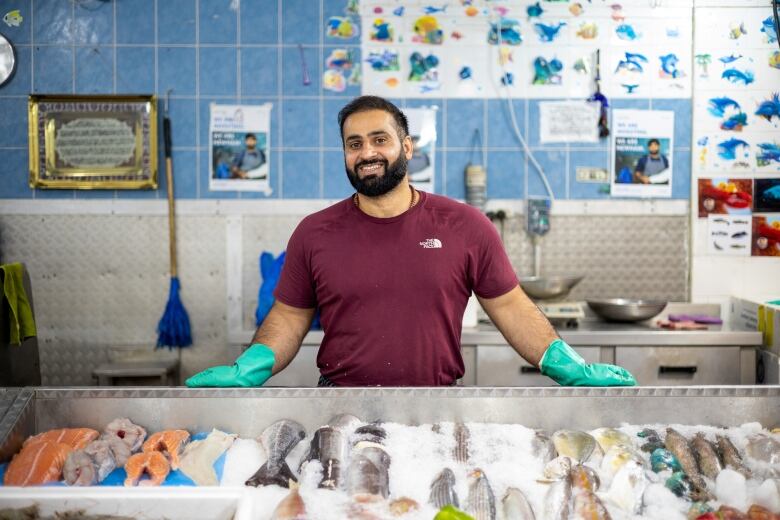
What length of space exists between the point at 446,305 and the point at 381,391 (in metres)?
0.59

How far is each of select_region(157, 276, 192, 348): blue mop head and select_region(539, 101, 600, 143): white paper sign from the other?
7.95 ft

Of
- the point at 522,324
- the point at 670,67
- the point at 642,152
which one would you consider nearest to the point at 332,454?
the point at 522,324

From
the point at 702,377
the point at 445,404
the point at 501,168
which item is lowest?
the point at 702,377

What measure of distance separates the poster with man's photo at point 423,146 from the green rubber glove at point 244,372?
2217 mm

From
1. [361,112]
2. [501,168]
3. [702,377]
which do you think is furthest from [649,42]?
[361,112]

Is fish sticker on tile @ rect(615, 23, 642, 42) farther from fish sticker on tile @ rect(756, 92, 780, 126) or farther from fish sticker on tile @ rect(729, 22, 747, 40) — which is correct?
fish sticker on tile @ rect(756, 92, 780, 126)

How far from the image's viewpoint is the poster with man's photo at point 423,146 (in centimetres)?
423

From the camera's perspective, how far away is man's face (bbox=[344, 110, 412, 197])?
7.50ft

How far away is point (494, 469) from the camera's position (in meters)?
1.63

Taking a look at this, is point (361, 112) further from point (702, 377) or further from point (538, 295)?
point (702, 377)

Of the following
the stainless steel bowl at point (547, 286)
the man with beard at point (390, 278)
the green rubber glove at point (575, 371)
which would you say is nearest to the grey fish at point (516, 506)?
the green rubber glove at point (575, 371)

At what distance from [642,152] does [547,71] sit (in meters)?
0.76

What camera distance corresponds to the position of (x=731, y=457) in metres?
1.65

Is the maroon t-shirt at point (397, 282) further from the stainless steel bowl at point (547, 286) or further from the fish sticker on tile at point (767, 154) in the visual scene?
the fish sticker on tile at point (767, 154)
